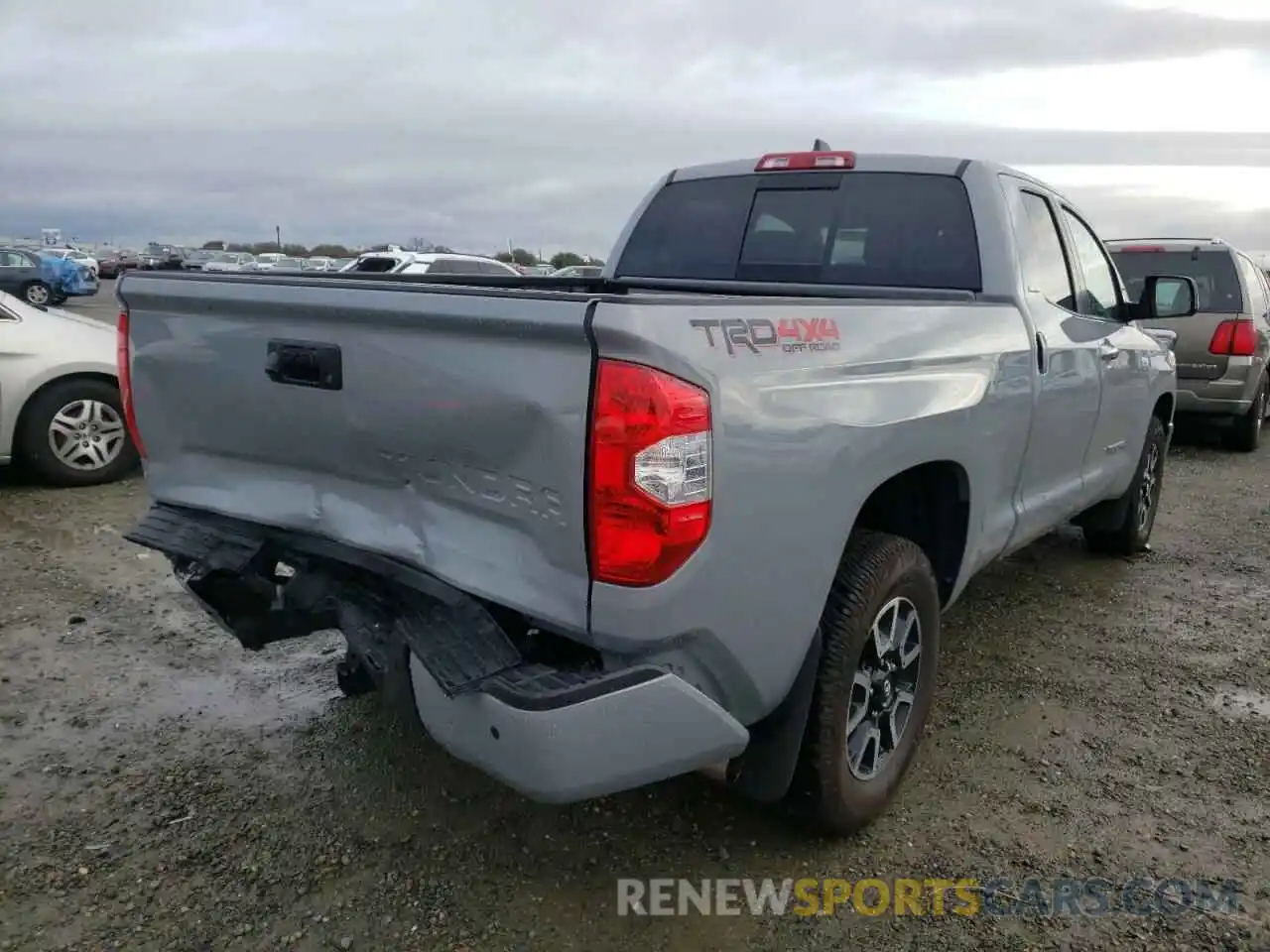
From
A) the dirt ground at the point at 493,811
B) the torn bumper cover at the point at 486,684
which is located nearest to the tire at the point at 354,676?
the torn bumper cover at the point at 486,684

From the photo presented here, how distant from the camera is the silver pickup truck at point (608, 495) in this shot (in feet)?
7.22

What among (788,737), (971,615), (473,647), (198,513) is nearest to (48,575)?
(198,513)

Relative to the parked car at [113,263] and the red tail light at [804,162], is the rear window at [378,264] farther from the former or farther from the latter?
the parked car at [113,263]

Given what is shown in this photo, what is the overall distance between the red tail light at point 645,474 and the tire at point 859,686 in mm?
677

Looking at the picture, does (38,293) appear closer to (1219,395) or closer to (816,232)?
(1219,395)

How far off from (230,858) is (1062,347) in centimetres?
334

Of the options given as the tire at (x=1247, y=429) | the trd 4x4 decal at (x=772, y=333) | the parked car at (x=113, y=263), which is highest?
the trd 4x4 decal at (x=772, y=333)

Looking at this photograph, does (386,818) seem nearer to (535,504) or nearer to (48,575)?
(535,504)

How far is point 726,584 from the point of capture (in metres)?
2.31

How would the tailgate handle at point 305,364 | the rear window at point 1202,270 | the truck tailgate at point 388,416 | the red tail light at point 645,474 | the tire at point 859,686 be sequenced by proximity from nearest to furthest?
the red tail light at point 645,474
the truck tailgate at point 388,416
the tailgate handle at point 305,364
the tire at point 859,686
the rear window at point 1202,270

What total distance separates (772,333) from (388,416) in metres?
0.93

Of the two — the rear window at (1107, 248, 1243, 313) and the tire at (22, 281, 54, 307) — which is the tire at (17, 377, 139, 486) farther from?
the tire at (22, 281, 54, 307)

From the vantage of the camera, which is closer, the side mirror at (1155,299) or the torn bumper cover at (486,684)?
the torn bumper cover at (486,684)

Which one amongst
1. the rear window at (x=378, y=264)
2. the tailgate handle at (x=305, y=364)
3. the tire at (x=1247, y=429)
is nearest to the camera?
the tailgate handle at (x=305, y=364)
